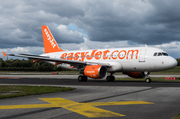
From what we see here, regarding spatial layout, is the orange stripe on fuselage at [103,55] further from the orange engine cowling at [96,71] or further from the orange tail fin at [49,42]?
the orange tail fin at [49,42]

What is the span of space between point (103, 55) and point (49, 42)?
12.7 meters

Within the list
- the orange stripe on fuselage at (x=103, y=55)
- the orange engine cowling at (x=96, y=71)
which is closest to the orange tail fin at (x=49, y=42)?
the orange stripe on fuselage at (x=103, y=55)

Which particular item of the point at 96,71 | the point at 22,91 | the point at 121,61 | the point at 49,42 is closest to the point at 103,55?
the point at 121,61

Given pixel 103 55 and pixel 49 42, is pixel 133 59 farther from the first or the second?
pixel 49 42

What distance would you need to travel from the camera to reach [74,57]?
31.0 metres

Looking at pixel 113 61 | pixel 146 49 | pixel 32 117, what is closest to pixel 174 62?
pixel 146 49

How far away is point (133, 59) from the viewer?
80.4ft

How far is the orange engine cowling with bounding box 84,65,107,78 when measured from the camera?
77.3 feet

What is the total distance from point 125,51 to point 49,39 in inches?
622

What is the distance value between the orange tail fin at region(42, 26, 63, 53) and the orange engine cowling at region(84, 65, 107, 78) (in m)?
12.7

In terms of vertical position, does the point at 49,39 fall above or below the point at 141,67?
above

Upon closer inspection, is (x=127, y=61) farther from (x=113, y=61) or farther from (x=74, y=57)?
(x=74, y=57)

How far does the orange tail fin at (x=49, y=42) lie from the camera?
35.9m

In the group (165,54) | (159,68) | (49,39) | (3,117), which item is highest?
(49,39)
